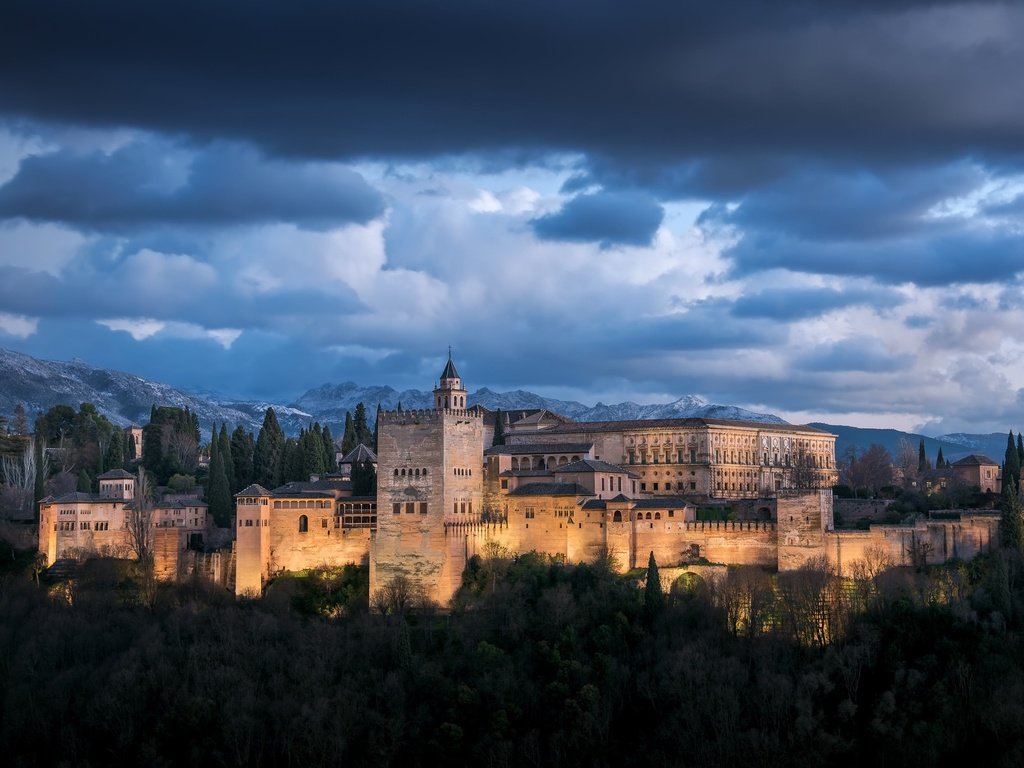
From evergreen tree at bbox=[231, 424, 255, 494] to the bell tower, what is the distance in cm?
1967

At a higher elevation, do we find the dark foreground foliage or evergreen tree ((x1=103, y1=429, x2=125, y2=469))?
evergreen tree ((x1=103, y1=429, x2=125, y2=469))

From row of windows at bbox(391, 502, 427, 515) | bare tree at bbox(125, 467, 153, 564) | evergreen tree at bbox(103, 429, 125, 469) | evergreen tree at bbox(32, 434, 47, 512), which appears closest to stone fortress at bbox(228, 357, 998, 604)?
row of windows at bbox(391, 502, 427, 515)

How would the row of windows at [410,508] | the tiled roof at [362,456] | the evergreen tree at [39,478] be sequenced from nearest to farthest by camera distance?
the row of windows at [410,508] → the tiled roof at [362,456] → the evergreen tree at [39,478]

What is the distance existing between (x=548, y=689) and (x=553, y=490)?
502 inches

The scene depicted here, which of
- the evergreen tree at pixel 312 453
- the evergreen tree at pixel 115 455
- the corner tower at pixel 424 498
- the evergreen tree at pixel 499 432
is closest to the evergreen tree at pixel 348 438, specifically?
the evergreen tree at pixel 312 453

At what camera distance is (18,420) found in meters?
98.3

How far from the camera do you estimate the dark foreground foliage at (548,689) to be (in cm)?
4991

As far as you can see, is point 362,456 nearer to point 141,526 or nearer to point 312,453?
point 312,453

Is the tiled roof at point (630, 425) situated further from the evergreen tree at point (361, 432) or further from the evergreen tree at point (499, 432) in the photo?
the evergreen tree at point (361, 432)

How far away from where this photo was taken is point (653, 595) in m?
56.6

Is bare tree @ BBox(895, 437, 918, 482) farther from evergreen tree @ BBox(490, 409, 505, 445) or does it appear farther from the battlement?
the battlement

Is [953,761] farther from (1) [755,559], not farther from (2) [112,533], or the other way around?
(2) [112,533]

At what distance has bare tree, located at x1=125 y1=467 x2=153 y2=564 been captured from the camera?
2670 inches

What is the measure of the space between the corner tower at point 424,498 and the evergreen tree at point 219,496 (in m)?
14.3
